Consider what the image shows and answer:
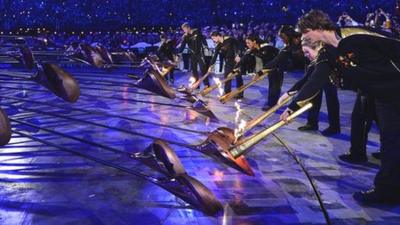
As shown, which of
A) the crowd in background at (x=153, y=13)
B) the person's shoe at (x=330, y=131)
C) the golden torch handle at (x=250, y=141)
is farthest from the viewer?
the crowd in background at (x=153, y=13)

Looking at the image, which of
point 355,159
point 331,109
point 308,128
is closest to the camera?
point 355,159

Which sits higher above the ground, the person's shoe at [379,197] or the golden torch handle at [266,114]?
the golden torch handle at [266,114]

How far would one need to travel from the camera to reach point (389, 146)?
4.12 meters

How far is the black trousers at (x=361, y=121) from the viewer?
5.51 m

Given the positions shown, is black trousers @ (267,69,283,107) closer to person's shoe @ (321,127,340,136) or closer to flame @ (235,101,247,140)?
flame @ (235,101,247,140)

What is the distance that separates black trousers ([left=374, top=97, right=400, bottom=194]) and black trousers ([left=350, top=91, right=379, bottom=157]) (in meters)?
1.33

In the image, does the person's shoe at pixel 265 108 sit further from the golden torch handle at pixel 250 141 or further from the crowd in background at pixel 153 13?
the crowd in background at pixel 153 13

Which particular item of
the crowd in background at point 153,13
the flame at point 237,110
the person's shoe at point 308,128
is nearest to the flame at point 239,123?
the flame at point 237,110

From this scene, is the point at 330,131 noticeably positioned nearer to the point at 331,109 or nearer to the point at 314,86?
the point at 331,109

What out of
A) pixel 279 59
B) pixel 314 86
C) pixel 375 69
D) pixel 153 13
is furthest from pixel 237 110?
pixel 153 13

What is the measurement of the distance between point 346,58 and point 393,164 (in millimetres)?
1116

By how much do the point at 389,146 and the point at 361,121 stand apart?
1538 millimetres

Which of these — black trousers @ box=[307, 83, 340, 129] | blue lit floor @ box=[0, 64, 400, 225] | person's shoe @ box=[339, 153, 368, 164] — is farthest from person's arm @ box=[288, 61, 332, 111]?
black trousers @ box=[307, 83, 340, 129]

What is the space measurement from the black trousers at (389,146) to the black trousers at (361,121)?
133 cm
